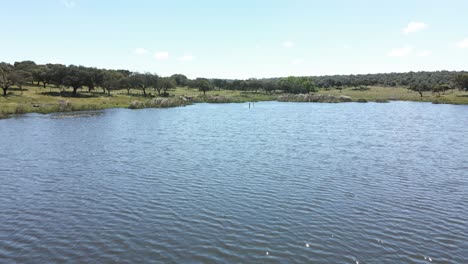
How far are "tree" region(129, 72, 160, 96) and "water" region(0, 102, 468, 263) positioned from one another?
4202 inches

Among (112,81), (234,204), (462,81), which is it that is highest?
(462,81)

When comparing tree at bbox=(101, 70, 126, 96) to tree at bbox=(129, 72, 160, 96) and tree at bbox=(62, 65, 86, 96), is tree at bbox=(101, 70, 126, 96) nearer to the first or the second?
tree at bbox=(129, 72, 160, 96)

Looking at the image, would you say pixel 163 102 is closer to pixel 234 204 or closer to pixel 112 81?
pixel 112 81

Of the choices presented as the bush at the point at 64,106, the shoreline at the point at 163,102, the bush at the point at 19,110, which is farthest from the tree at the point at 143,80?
the bush at the point at 19,110

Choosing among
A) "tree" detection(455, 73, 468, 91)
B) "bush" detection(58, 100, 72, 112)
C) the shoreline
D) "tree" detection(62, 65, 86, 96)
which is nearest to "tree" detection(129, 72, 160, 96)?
the shoreline

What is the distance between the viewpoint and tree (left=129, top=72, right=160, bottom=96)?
474 feet

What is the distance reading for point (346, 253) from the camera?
1447 cm

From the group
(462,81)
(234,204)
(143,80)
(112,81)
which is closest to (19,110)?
(112,81)

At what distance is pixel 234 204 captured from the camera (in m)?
20.5

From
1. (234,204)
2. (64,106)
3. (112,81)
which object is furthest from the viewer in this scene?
(112,81)

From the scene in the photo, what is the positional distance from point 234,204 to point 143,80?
132325 mm

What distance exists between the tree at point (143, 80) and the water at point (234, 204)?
106726mm

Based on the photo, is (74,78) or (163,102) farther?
(163,102)

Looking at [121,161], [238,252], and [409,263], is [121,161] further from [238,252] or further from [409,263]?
[409,263]
